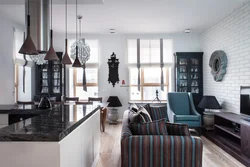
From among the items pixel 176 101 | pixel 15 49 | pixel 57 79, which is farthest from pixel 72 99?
pixel 176 101

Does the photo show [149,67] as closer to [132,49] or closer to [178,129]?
[132,49]

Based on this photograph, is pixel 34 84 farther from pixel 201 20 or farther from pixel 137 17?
pixel 201 20

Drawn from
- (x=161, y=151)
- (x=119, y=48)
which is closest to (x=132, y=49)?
(x=119, y=48)

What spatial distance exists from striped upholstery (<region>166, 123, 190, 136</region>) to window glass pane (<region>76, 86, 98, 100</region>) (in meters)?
4.40

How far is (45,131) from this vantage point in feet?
4.85

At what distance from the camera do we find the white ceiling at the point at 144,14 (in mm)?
4012

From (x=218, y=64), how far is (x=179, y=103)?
1455 millimetres

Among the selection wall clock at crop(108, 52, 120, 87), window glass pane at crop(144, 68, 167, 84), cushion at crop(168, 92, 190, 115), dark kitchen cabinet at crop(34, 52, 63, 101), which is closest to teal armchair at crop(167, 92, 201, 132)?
cushion at crop(168, 92, 190, 115)

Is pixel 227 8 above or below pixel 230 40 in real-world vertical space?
above

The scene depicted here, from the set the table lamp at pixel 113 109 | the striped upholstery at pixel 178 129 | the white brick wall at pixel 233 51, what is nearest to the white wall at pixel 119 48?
the table lamp at pixel 113 109

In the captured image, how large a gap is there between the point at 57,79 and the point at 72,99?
2.69ft

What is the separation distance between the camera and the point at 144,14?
15.0 ft

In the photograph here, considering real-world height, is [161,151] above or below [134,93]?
below

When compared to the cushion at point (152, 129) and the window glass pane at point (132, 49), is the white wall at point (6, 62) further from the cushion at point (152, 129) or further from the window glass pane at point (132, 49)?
the cushion at point (152, 129)
